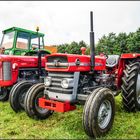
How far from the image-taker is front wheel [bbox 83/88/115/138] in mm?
3686

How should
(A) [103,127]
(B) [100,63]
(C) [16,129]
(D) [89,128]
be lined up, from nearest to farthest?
1. (D) [89,128]
2. (A) [103,127]
3. (C) [16,129]
4. (B) [100,63]

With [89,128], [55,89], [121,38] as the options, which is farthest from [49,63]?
[121,38]

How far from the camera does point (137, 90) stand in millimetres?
5277

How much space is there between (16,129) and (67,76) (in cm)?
136

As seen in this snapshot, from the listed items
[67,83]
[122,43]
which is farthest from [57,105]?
[122,43]

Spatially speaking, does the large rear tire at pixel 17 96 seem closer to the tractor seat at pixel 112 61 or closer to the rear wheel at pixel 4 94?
the rear wheel at pixel 4 94

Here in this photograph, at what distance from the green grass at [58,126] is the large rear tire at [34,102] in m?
0.14

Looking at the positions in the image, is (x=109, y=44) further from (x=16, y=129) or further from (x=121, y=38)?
(x=16, y=129)

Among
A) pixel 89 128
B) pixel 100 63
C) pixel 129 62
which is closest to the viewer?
pixel 89 128

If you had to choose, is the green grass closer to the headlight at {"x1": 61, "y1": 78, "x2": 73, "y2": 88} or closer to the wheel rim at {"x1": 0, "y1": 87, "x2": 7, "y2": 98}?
the headlight at {"x1": 61, "y1": 78, "x2": 73, "y2": 88}

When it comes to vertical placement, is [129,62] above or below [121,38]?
below

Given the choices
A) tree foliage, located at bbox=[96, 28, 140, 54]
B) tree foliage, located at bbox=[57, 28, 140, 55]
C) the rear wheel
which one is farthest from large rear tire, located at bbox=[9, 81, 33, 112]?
tree foliage, located at bbox=[96, 28, 140, 54]

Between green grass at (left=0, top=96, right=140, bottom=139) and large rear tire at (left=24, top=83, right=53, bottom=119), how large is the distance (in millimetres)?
142

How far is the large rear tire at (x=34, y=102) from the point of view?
4727mm
